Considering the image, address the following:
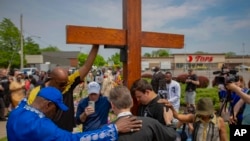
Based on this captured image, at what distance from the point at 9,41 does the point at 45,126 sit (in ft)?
183

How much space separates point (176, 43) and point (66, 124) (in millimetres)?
1705

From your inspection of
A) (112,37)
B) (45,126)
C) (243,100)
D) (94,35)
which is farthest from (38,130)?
(243,100)

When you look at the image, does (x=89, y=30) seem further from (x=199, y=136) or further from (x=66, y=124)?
(x=199, y=136)

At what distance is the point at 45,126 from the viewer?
1.95 m

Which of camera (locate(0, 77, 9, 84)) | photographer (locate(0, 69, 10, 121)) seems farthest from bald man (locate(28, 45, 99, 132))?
camera (locate(0, 77, 9, 84))

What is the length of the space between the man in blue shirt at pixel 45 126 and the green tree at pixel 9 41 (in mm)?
52620

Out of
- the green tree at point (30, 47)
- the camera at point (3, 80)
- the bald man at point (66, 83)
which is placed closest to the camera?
the bald man at point (66, 83)

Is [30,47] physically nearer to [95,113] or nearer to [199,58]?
[199,58]

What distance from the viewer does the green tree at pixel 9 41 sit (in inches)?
2024

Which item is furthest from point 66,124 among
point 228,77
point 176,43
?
point 228,77

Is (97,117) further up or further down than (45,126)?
further down

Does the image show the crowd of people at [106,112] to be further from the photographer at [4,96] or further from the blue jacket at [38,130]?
the photographer at [4,96]

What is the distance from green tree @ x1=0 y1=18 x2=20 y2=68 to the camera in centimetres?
5141

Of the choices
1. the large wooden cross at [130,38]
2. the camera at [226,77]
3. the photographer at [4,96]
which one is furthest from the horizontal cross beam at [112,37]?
the photographer at [4,96]
